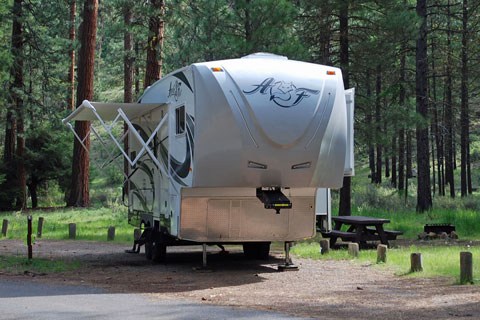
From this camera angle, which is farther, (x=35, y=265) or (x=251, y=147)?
(x=35, y=265)

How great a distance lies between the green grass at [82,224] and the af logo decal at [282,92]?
32.3ft

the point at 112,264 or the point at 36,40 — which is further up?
the point at 36,40

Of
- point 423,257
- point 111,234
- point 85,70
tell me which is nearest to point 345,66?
point 111,234

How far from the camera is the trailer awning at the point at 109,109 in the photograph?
1441 centimetres

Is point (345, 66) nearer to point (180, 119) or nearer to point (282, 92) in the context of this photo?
point (180, 119)

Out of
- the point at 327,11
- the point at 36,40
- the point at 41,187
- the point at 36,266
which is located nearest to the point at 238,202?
the point at 36,266

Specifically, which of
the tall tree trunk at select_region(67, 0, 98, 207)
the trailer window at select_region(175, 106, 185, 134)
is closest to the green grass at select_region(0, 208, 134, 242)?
the tall tree trunk at select_region(67, 0, 98, 207)

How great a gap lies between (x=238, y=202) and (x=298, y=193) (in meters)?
1.19

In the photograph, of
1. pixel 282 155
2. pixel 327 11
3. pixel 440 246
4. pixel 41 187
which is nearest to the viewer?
pixel 282 155

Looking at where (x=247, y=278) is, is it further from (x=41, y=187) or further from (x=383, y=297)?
(x=41, y=187)

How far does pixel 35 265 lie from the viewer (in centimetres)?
1371

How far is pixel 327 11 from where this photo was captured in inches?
890

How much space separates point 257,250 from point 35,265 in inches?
187

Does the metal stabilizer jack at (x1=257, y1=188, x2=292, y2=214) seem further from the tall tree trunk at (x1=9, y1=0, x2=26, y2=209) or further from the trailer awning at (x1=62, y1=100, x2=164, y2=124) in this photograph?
the tall tree trunk at (x1=9, y1=0, x2=26, y2=209)
